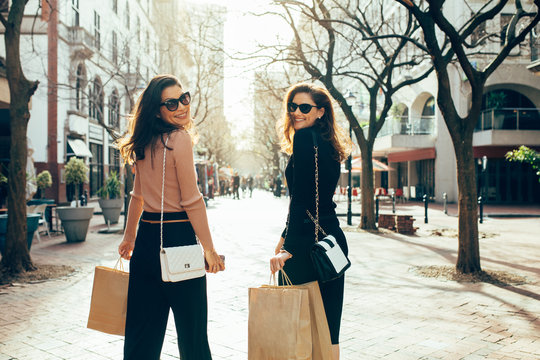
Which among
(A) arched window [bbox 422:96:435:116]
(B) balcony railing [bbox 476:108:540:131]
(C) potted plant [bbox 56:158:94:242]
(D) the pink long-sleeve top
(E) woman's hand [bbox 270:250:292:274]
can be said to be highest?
(A) arched window [bbox 422:96:435:116]

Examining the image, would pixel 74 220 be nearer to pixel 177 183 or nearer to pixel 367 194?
pixel 367 194

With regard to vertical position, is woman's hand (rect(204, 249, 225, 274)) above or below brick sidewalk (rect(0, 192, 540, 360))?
above

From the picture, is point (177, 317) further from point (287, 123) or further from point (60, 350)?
point (60, 350)

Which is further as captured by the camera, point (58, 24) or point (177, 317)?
point (58, 24)

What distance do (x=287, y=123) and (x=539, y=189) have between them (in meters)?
30.2

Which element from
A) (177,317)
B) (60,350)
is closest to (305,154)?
(177,317)

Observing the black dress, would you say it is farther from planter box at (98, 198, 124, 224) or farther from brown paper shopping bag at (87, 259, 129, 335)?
planter box at (98, 198, 124, 224)

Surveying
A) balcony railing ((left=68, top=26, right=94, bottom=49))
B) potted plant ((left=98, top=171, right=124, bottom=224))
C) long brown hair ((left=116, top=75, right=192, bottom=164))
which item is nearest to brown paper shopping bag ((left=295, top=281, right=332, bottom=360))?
long brown hair ((left=116, top=75, right=192, bottom=164))

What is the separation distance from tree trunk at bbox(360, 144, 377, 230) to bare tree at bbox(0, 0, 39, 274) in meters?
8.99

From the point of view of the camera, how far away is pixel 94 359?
3.86 metres

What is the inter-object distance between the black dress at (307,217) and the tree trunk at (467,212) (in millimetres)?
5180

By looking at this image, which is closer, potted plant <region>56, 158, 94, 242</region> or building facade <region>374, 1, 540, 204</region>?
potted plant <region>56, 158, 94, 242</region>

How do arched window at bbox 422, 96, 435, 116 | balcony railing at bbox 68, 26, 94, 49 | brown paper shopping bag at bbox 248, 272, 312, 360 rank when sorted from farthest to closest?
arched window at bbox 422, 96, 435, 116 < balcony railing at bbox 68, 26, 94, 49 < brown paper shopping bag at bbox 248, 272, 312, 360

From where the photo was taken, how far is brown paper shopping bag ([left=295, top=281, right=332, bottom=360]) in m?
2.33
